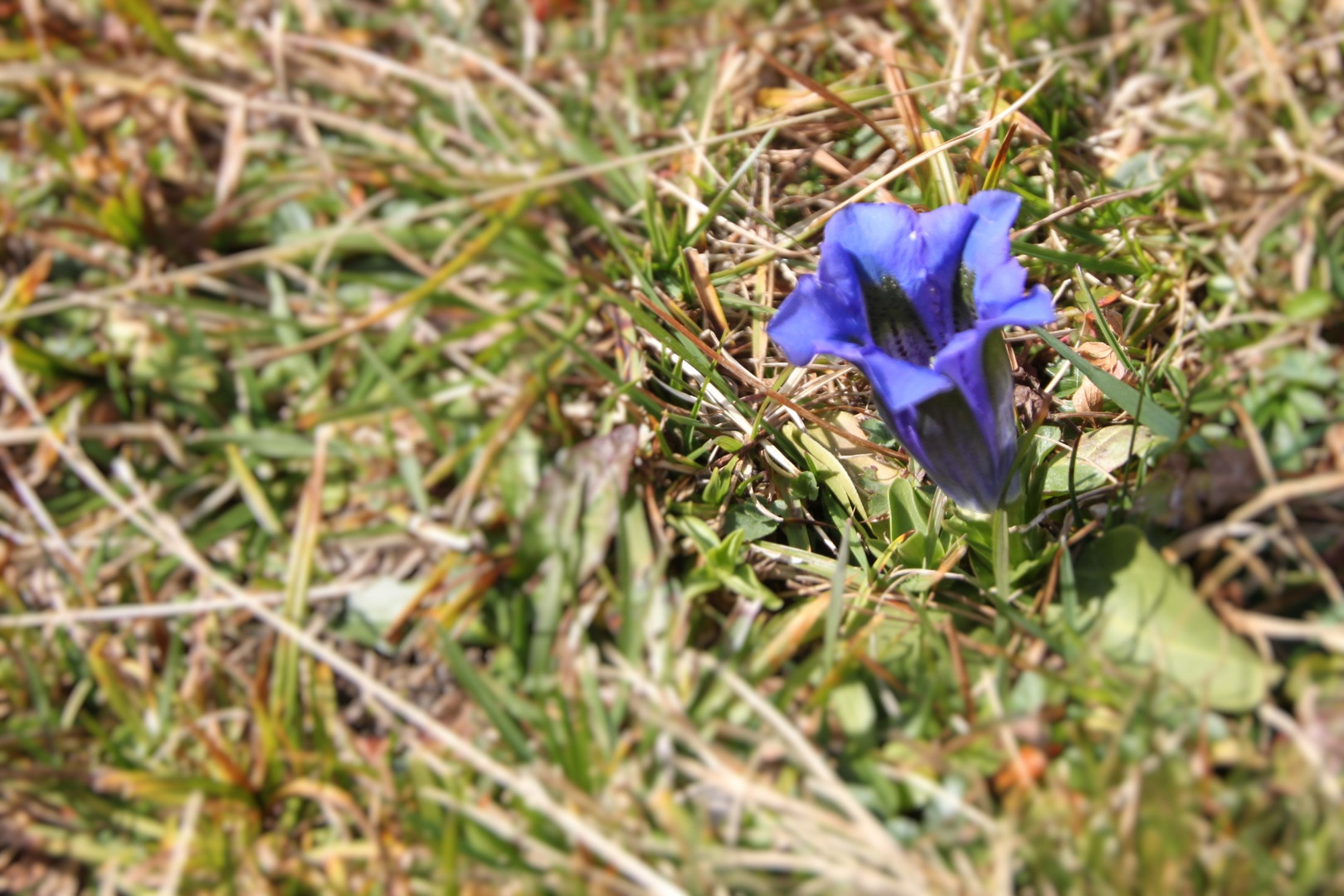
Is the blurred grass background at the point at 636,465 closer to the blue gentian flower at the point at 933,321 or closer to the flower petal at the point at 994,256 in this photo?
the blue gentian flower at the point at 933,321

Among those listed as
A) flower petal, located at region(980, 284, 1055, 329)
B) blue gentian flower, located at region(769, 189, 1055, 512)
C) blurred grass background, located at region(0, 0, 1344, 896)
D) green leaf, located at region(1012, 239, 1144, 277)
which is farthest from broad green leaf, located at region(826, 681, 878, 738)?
green leaf, located at region(1012, 239, 1144, 277)

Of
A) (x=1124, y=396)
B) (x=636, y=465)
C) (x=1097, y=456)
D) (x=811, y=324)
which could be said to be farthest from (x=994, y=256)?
(x=636, y=465)

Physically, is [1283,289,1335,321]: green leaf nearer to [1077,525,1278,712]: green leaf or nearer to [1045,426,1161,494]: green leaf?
[1045,426,1161,494]: green leaf

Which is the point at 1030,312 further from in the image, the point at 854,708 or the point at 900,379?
the point at 854,708

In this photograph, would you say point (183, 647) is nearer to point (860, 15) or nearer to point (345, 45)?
point (345, 45)

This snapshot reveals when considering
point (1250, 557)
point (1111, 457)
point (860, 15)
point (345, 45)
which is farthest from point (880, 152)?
point (345, 45)
